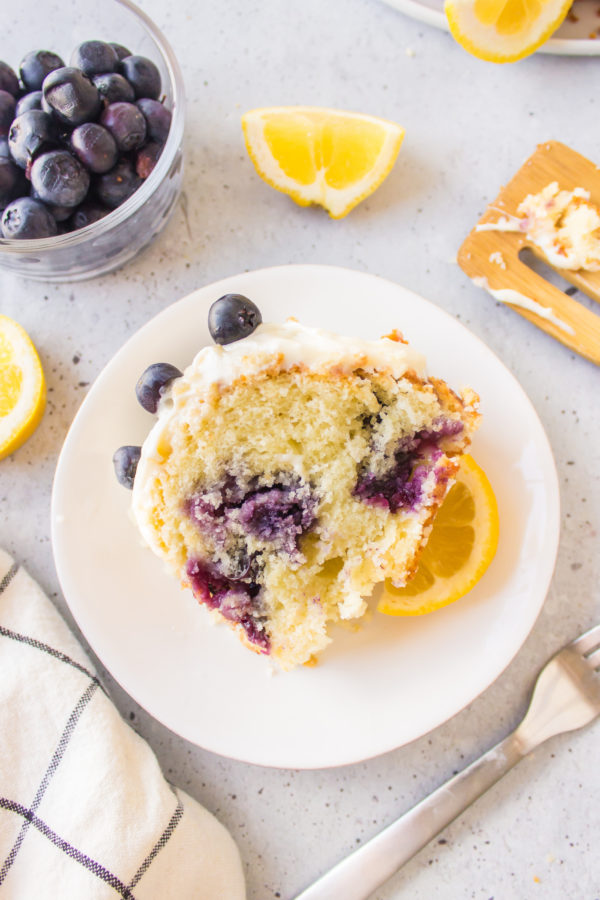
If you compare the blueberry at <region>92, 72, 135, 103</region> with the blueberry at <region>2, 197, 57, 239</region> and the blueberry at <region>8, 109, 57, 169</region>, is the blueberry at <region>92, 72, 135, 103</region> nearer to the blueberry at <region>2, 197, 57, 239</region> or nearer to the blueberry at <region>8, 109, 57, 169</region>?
the blueberry at <region>8, 109, 57, 169</region>

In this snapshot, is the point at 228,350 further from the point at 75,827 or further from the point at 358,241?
the point at 75,827

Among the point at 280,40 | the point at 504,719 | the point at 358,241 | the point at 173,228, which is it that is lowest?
the point at 504,719

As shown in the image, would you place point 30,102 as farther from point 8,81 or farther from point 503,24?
point 503,24

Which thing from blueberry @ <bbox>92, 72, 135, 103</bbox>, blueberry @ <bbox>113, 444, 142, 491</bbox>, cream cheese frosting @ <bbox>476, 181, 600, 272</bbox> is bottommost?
blueberry @ <bbox>113, 444, 142, 491</bbox>

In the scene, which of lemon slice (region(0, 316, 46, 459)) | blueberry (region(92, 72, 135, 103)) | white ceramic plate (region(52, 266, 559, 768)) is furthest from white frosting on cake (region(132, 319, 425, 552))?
blueberry (region(92, 72, 135, 103))

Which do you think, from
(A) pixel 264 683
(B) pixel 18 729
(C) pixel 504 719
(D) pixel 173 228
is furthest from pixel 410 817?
(D) pixel 173 228

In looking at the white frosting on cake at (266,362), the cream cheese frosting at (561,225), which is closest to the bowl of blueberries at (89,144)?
the white frosting on cake at (266,362)

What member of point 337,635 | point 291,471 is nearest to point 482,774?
point 337,635

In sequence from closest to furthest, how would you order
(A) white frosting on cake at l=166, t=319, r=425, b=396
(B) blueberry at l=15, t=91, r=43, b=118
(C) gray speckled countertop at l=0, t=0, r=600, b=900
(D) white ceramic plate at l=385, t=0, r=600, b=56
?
(A) white frosting on cake at l=166, t=319, r=425, b=396 → (B) blueberry at l=15, t=91, r=43, b=118 → (C) gray speckled countertop at l=0, t=0, r=600, b=900 → (D) white ceramic plate at l=385, t=0, r=600, b=56
